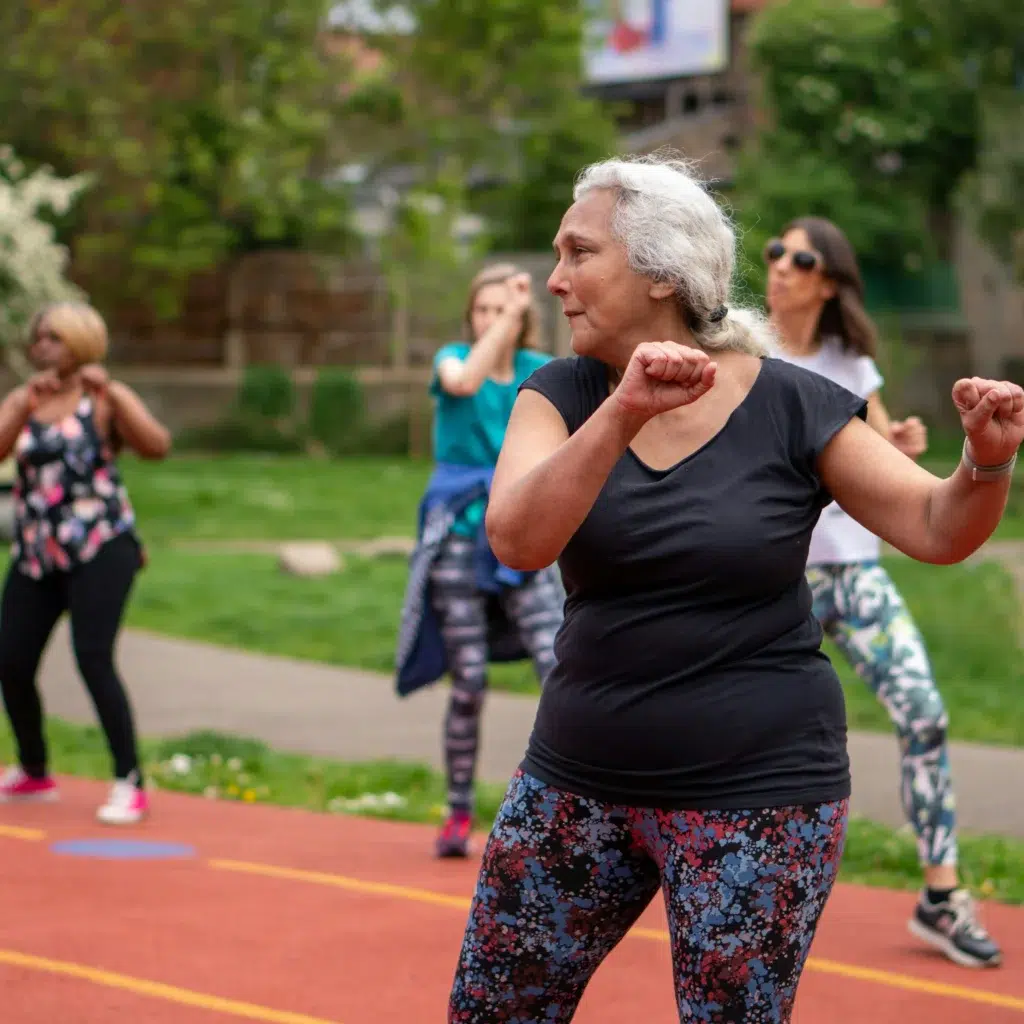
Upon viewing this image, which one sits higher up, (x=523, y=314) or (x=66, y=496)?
(x=523, y=314)

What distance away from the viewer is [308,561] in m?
15.7

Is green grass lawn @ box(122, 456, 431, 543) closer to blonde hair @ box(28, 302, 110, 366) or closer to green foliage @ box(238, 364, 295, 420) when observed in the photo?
A: green foliage @ box(238, 364, 295, 420)

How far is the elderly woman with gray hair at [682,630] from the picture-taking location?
2879mm

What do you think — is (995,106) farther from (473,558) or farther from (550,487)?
(550,487)

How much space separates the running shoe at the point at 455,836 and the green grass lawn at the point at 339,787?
0.61 metres

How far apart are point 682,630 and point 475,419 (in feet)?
12.4

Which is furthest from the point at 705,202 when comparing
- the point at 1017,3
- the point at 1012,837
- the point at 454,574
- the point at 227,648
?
the point at 1017,3

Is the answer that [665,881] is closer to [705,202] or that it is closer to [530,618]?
[705,202]

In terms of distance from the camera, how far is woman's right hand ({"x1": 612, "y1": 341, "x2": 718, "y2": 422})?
2670 millimetres

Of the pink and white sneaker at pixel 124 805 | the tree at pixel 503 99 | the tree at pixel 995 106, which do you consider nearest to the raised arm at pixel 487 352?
the pink and white sneaker at pixel 124 805

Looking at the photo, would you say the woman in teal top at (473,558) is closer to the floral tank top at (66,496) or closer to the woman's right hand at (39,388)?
the floral tank top at (66,496)

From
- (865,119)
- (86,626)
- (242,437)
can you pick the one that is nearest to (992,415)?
(86,626)

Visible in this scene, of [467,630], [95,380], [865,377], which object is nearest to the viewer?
[865,377]

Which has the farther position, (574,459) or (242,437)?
(242,437)
